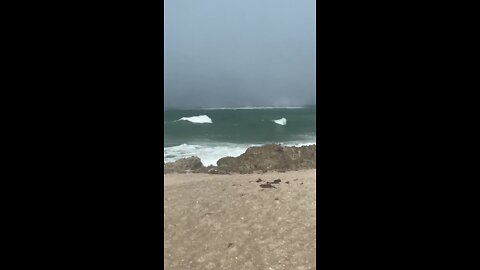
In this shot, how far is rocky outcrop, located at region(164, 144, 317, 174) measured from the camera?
1093 cm

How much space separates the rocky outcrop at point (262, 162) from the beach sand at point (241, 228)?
4192 mm

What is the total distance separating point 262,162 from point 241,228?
275 inches

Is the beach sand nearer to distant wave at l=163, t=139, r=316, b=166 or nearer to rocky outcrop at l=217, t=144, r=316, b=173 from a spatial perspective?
rocky outcrop at l=217, t=144, r=316, b=173

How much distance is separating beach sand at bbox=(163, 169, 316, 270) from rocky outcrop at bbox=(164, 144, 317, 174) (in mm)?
4192

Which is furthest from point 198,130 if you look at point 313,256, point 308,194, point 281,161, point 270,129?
point 313,256

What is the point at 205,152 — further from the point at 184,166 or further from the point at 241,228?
the point at 241,228

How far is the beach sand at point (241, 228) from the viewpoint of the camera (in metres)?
3.43

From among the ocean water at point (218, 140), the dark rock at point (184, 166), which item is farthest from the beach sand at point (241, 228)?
the ocean water at point (218, 140)

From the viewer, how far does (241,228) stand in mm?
4352

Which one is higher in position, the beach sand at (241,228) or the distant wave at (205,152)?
the distant wave at (205,152)

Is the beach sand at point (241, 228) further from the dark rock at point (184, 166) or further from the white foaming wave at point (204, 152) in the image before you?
the white foaming wave at point (204, 152)
